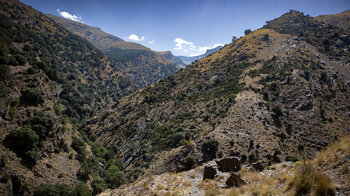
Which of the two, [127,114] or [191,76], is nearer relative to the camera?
[127,114]

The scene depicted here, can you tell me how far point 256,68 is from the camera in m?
52.4

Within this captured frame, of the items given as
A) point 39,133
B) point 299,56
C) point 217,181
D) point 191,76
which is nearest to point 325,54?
point 299,56

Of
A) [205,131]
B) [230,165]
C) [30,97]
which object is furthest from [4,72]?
[230,165]

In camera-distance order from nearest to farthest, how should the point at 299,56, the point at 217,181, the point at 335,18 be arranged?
the point at 217,181 < the point at 299,56 < the point at 335,18

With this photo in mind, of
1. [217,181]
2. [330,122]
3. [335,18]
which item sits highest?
[335,18]

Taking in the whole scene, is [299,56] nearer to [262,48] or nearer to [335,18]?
[262,48]

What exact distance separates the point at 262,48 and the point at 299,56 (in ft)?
63.9

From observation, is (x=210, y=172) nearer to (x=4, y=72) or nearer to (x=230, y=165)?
(x=230, y=165)

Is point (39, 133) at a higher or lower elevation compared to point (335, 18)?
lower

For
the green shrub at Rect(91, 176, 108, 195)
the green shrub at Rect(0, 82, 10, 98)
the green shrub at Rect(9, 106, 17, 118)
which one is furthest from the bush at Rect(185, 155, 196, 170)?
the green shrub at Rect(0, 82, 10, 98)

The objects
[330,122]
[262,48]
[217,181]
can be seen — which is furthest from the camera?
[262,48]

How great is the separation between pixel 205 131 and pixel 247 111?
9.44 metres

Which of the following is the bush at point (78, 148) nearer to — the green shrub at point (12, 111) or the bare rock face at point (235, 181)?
the green shrub at point (12, 111)

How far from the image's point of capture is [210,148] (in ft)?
75.9
